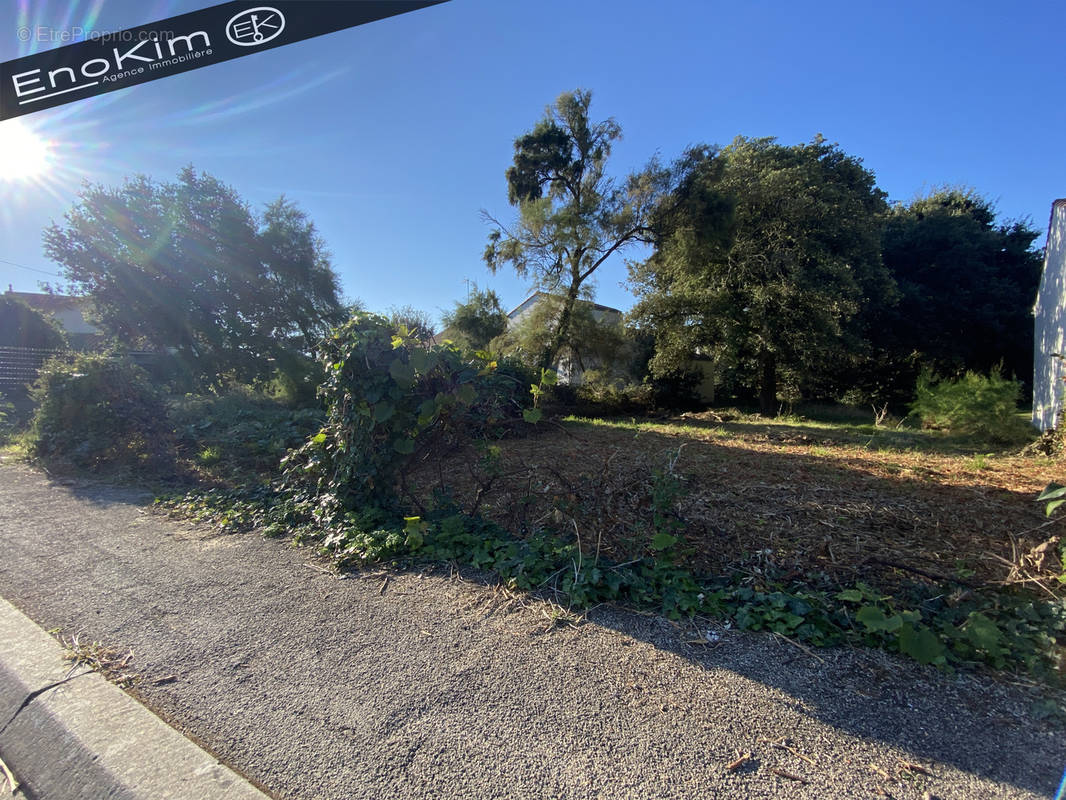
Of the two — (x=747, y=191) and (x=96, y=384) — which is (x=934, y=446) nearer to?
(x=747, y=191)

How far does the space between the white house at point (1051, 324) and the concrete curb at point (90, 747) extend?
11.3 m

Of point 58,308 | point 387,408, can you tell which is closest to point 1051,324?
point 387,408

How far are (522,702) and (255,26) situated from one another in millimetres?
5078

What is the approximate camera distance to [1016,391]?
8.05 metres

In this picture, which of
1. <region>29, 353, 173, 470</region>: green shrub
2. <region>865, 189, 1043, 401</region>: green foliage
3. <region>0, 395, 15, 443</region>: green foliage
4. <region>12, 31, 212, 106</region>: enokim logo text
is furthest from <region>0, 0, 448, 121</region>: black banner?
<region>865, 189, 1043, 401</region>: green foliage

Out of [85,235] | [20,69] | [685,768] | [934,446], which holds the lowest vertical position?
[934,446]

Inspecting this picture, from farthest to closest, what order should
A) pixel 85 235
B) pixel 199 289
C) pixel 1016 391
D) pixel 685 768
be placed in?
1. pixel 199 289
2. pixel 85 235
3. pixel 1016 391
4. pixel 685 768

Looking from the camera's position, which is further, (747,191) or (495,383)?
(747,191)

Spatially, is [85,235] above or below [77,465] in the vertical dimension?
above

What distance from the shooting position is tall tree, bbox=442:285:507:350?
60.7 ft

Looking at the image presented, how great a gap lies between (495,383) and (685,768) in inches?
106

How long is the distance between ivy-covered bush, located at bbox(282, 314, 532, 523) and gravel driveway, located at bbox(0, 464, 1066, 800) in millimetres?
980

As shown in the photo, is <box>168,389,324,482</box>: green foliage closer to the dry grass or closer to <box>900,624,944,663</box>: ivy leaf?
the dry grass

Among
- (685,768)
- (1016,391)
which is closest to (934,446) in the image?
(1016,391)
